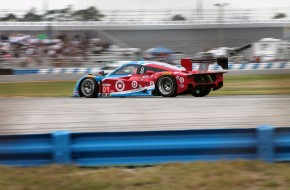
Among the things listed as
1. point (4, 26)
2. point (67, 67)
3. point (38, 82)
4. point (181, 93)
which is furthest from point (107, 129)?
point (4, 26)

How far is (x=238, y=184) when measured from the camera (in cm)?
305

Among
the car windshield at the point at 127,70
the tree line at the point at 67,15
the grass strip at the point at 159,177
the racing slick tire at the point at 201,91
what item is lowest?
the grass strip at the point at 159,177

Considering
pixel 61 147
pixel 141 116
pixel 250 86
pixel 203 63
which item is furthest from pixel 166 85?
pixel 61 147

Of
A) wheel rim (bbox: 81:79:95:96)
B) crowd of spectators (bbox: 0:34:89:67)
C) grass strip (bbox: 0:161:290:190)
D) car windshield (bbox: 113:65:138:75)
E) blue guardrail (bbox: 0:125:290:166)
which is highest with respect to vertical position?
crowd of spectators (bbox: 0:34:89:67)

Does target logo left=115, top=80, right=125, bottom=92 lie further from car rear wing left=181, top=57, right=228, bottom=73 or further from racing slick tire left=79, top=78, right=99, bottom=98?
car rear wing left=181, top=57, right=228, bottom=73

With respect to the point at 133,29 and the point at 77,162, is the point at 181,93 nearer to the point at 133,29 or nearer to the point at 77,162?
the point at 77,162

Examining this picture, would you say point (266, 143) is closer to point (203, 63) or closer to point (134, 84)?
point (203, 63)

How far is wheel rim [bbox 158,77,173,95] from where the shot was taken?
8680 millimetres

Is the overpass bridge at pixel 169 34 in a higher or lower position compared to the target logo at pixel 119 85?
higher

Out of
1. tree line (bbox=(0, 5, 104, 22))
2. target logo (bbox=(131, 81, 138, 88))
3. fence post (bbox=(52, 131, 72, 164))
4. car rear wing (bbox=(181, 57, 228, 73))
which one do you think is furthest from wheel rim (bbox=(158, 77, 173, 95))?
fence post (bbox=(52, 131, 72, 164))

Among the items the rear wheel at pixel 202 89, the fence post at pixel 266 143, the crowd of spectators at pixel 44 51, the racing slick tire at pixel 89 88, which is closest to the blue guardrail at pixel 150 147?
the fence post at pixel 266 143

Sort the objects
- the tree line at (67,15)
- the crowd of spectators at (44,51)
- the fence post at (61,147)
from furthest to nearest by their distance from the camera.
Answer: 1. the crowd of spectators at (44,51)
2. the tree line at (67,15)
3. the fence post at (61,147)

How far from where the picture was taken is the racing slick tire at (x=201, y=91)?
8.88 metres

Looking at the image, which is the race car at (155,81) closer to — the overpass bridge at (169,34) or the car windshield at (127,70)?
the car windshield at (127,70)
